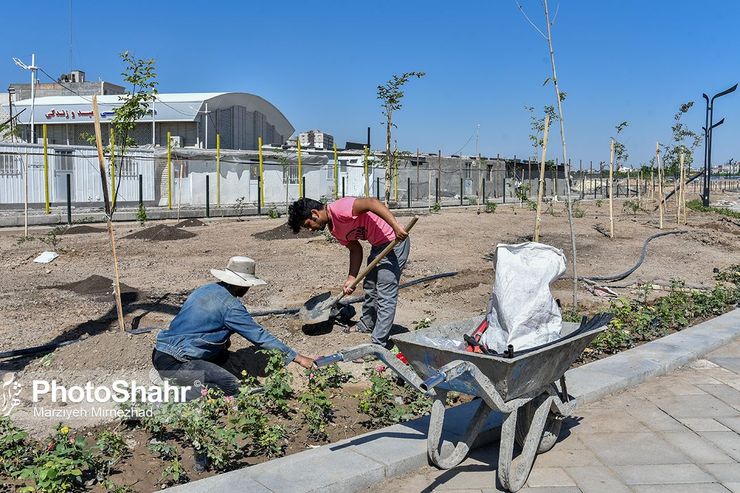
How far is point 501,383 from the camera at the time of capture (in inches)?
142

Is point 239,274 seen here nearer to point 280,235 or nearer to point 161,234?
point 280,235

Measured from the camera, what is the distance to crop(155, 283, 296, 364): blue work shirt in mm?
4777

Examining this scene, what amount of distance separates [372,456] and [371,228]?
2467 millimetres

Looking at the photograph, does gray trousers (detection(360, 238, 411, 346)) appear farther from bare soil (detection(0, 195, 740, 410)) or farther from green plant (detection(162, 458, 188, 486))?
green plant (detection(162, 458, 188, 486))

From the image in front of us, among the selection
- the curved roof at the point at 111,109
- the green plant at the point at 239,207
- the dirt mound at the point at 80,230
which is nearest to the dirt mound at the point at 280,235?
the dirt mound at the point at 80,230

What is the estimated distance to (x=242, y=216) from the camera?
72.9ft

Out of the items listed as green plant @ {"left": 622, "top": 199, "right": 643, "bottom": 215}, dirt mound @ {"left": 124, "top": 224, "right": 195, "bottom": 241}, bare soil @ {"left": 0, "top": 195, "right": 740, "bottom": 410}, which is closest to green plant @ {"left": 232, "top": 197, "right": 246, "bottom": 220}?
bare soil @ {"left": 0, "top": 195, "right": 740, "bottom": 410}

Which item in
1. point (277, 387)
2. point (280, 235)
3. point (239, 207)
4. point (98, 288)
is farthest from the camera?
point (239, 207)

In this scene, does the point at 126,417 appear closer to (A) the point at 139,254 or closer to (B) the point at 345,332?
(B) the point at 345,332

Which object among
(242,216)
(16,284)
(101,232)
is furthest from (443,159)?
(16,284)

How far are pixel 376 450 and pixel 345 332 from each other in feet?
8.93

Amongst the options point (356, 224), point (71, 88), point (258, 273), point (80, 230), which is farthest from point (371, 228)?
point (71, 88)

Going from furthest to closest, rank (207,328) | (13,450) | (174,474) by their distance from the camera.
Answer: (207,328), (13,450), (174,474)

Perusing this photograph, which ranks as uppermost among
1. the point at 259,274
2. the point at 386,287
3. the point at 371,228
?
the point at 371,228
